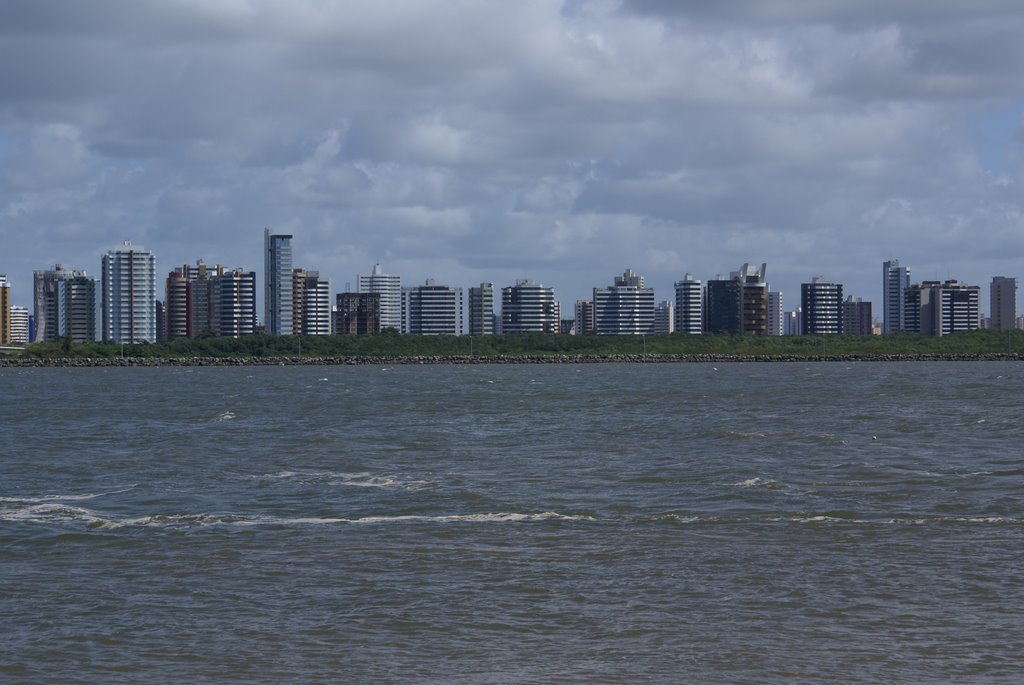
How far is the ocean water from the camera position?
1255 cm

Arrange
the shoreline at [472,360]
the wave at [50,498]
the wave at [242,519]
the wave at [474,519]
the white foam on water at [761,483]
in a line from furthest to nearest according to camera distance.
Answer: the shoreline at [472,360], the white foam on water at [761,483], the wave at [50,498], the wave at [242,519], the wave at [474,519]

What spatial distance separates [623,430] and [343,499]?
19.3m

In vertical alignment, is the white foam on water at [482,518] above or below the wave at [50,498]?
above

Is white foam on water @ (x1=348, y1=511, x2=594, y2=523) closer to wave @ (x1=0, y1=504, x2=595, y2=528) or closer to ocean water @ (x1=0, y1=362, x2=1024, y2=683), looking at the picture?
wave @ (x1=0, y1=504, x2=595, y2=528)

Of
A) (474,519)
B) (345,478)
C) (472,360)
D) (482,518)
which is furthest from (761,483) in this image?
(472,360)

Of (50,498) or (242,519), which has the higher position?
(242,519)

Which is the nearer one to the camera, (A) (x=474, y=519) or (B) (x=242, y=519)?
(A) (x=474, y=519)

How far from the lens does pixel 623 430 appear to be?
4262cm

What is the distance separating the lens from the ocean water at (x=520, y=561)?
1255cm

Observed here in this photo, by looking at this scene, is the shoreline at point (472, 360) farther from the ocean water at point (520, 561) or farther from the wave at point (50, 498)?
the wave at point (50, 498)

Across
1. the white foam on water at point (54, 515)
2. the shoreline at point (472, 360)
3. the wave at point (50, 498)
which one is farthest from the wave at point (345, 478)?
the shoreline at point (472, 360)

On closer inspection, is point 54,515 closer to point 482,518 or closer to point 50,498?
point 50,498

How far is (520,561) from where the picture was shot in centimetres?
1744

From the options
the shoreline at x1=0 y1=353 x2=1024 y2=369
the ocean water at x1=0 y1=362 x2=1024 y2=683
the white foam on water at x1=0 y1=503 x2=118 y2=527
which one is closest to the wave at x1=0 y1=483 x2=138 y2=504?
the ocean water at x1=0 y1=362 x2=1024 y2=683
